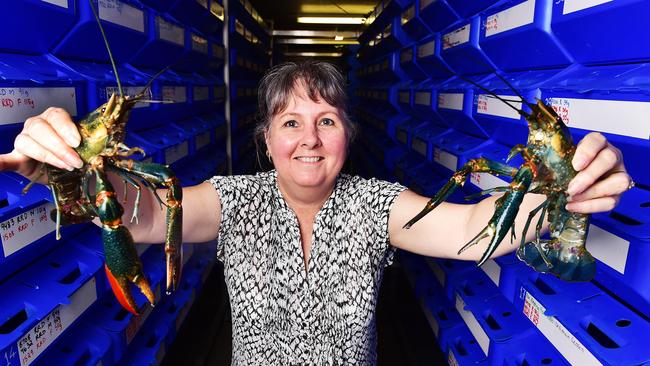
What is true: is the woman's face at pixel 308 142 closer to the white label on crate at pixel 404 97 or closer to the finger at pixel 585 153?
the finger at pixel 585 153

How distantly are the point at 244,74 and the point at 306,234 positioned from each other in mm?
3548

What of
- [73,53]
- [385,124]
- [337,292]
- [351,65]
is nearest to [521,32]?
[337,292]

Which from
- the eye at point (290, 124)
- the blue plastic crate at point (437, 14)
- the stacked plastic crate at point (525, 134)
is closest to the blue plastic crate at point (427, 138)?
the stacked plastic crate at point (525, 134)

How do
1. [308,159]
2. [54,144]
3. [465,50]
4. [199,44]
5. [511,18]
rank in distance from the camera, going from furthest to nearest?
1. [199,44]
2. [465,50]
3. [511,18]
4. [308,159]
5. [54,144]

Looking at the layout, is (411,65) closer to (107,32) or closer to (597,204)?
(107,32)

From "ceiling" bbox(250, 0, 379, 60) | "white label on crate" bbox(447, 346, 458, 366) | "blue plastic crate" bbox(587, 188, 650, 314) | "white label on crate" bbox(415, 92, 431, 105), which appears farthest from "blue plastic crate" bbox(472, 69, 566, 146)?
Answer: "ceiling" bbox(250, 0, 379, 60)

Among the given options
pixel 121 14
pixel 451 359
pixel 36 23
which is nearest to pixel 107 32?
pixel 121 14

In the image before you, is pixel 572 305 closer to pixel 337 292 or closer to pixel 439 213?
pixel 439 213

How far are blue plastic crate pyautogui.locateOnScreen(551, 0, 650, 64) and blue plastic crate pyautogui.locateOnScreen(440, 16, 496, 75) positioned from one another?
55 centimetres

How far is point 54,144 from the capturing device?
768mm

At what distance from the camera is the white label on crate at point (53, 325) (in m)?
1.14

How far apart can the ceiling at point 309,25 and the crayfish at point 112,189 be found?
467 centimetres

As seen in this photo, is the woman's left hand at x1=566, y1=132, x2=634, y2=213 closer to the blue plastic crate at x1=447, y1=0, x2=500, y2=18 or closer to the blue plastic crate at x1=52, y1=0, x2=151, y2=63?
the blue plastic crate at x1=447, y1=0, x2=500, y2=18

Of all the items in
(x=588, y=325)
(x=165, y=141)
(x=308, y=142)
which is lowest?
(x=588, y=325)
